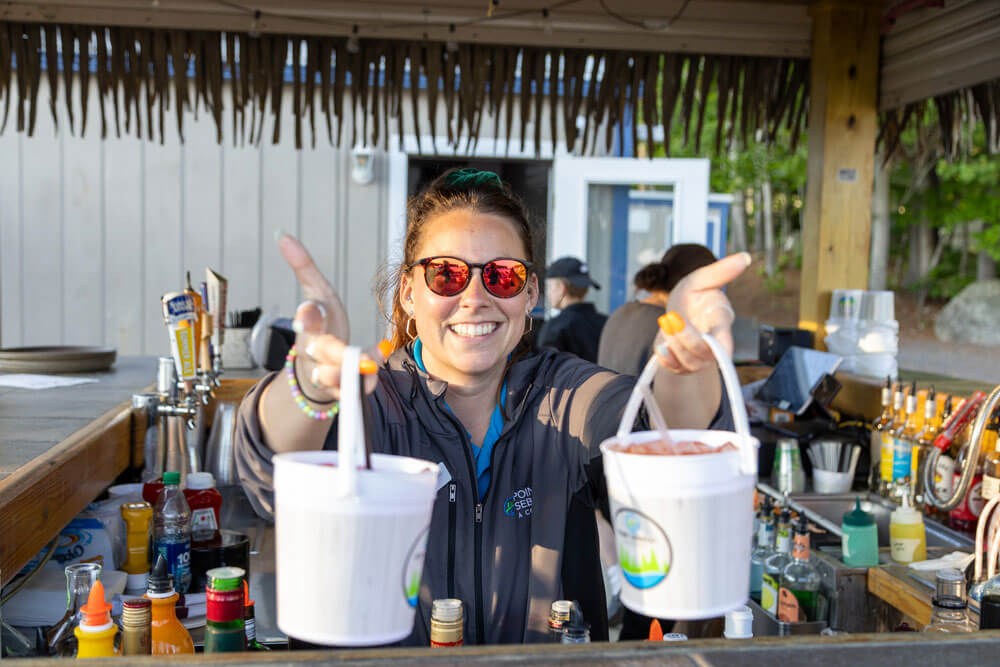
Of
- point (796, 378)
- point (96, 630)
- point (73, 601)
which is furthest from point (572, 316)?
point (96, 630)

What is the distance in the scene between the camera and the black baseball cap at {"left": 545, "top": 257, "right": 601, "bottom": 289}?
5.50m

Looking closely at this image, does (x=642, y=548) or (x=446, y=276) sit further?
(x=446, y=276)

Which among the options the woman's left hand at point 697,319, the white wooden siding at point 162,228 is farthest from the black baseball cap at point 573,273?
the woman's left hand at point 697,319

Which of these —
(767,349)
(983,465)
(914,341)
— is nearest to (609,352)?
(767,349)

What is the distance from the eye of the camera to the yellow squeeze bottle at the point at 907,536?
2.82 metres

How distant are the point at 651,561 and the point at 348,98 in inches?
247

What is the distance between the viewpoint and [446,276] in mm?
1433

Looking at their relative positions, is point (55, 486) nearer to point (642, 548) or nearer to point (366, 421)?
point (366, 421)

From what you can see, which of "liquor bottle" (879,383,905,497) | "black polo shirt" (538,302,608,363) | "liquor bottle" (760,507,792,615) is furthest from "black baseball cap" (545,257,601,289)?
"liquor bottle" (760,507,792,615)

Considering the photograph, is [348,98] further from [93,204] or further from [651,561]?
[651,561]

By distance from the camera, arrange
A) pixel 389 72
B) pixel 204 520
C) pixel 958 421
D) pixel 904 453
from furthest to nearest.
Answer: pixel 389 72, pixel 904 453, pixel 958 421, pixel 204 520

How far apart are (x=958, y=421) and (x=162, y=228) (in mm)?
5681

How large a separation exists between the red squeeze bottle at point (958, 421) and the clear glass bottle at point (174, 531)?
2.34 m

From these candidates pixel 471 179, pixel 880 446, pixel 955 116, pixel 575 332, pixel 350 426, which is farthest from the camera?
pixel 575 332
